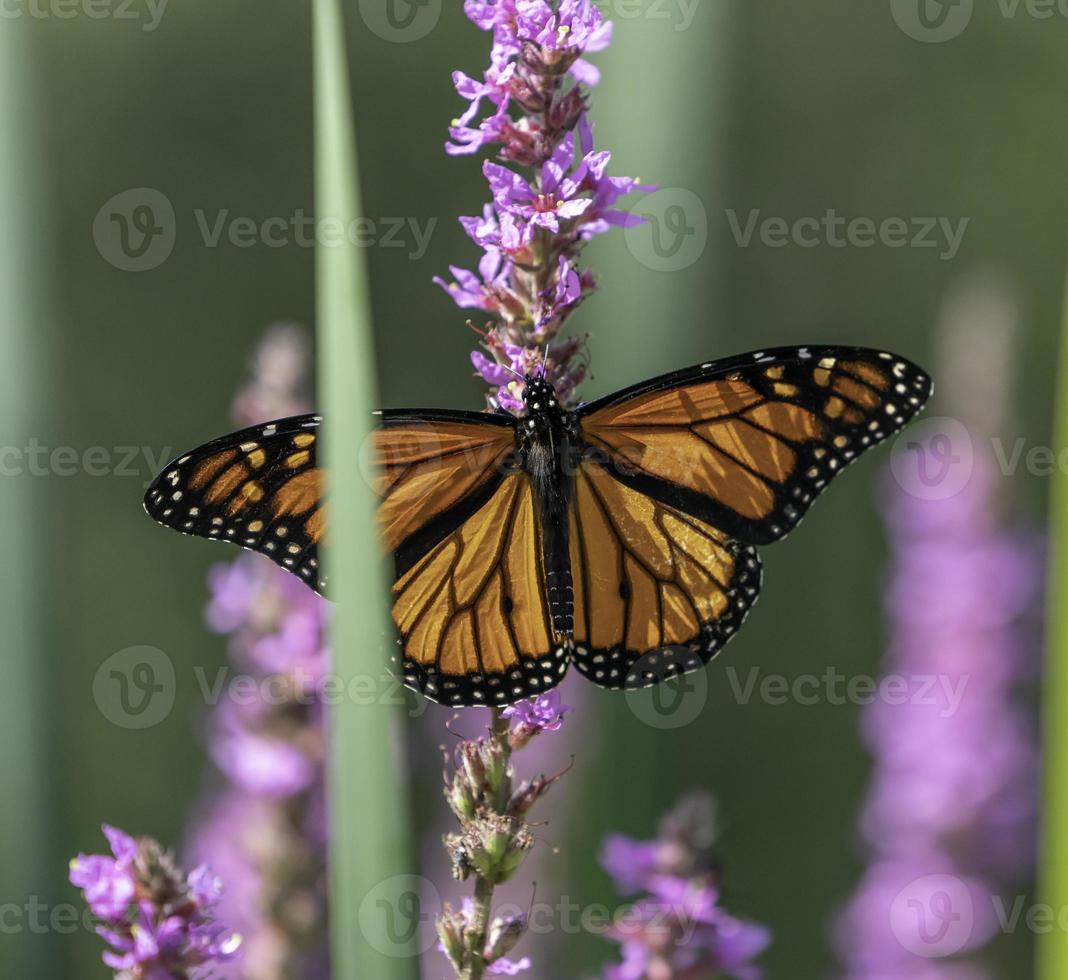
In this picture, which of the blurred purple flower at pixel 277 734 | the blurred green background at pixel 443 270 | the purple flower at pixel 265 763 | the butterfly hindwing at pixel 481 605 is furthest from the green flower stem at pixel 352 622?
the blurred green background at pixel 443 270

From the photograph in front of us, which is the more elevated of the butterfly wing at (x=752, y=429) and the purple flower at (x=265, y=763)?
the butterfly wing at (x=752, y=429)

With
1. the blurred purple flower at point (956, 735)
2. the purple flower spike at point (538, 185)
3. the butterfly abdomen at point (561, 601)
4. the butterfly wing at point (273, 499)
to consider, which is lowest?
the blurred purple flower at point (956, 735)

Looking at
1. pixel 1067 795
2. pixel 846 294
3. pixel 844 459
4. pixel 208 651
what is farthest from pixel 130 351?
pixel 1067 795

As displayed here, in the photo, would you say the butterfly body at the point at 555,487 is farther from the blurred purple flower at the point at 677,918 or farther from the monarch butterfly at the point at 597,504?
the blurred purple flower at the point at 677,918

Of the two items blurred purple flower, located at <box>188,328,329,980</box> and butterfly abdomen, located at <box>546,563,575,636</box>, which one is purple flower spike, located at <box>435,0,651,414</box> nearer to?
butterfly abdomen, located at <box>546,563,575,636</box>

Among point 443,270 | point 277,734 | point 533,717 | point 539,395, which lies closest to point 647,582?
point 539,395

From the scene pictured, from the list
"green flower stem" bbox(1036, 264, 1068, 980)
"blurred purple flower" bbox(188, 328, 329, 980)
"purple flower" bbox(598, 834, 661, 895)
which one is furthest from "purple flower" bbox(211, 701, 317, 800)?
"green flower stem" bbox(1036, 264, 1068, 980)

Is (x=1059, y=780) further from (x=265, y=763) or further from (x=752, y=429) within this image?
(x=265, y=763)
